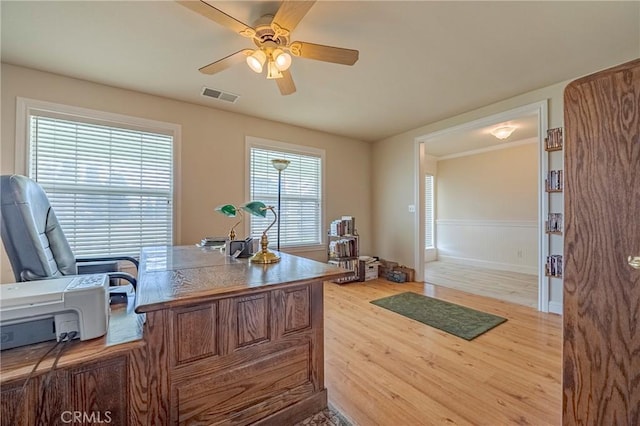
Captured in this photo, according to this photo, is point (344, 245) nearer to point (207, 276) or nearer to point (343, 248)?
point (343, 248)

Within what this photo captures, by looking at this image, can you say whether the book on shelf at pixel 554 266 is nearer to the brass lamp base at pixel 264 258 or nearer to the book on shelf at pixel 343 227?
the book on shelf at pixel 343 227

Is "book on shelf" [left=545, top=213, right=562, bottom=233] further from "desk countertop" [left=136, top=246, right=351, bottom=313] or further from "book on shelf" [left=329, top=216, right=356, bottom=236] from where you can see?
"desk countertop" [left=136, top=246, right=351, bottom=313]

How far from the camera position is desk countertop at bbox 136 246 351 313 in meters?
1.05

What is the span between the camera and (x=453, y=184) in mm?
6070

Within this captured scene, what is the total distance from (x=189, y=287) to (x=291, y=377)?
0.71 m

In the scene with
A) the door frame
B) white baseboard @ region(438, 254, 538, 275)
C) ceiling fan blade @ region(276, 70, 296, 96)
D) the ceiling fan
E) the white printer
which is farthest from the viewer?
white baseboard @ region(438, 254, 538, 275)

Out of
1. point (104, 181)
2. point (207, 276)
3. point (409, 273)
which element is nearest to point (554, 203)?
point (409, 273)

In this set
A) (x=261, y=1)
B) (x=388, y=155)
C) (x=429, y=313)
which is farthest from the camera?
(x=388, y=155)

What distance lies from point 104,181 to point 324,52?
263cm

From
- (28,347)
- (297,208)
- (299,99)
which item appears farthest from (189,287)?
(297,208)

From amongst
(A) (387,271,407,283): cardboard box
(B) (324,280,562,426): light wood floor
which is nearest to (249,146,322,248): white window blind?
(A) (387,271,407,283): cardboard box

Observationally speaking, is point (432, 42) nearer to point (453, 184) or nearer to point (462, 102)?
point (462, 102)

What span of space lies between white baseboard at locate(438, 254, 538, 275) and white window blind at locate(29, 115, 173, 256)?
5.55 meters

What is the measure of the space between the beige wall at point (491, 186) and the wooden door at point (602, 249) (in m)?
4.62
